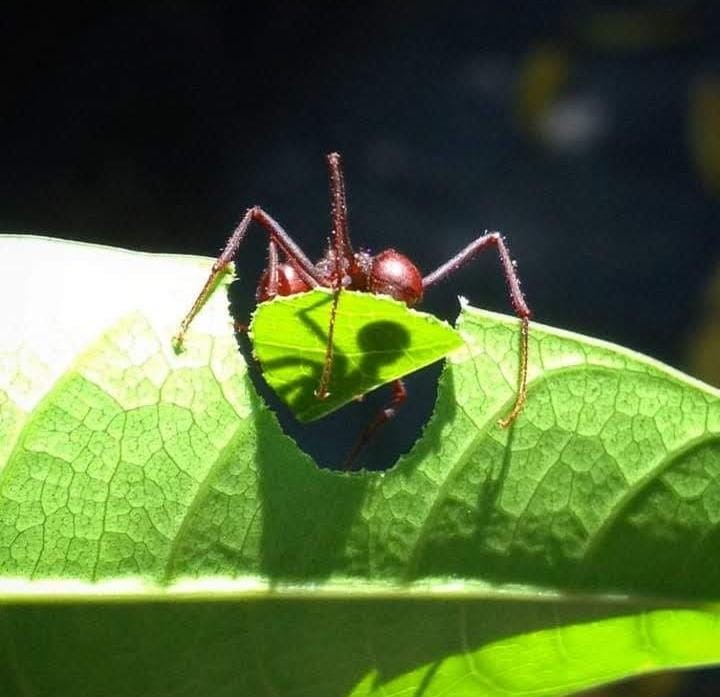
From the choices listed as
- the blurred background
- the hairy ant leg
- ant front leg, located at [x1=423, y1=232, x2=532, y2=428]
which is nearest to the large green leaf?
ant front leg, located at [x1=423, y1=232, x2=532, y2=428]

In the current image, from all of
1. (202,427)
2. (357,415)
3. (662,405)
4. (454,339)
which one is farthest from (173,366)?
(357,415)

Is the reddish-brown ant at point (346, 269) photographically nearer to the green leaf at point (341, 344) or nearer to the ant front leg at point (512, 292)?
the ant front leg at point (512, 292)

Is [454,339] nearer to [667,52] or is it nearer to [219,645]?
[219,645]

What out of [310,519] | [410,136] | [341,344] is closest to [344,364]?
[341,344]

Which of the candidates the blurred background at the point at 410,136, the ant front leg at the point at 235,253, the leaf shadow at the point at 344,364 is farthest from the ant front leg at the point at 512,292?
the blurred background at the point at 410,136

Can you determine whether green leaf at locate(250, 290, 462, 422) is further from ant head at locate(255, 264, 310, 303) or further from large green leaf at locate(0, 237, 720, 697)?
ant head at locate(255, 264, 310, 303)
